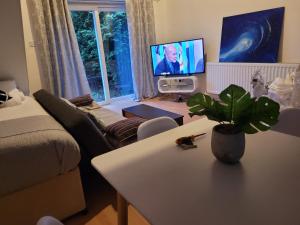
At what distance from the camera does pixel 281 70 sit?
315cm

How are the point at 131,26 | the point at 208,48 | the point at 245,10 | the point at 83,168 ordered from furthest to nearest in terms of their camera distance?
the point at 131,26
the point at 208,48
the point at 245,10
the point at 83,168

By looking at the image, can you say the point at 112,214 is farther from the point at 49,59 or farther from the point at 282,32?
the point at 282,32

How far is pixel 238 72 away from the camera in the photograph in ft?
12.0

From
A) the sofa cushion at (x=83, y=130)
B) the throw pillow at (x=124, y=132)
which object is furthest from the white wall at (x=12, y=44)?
the throw pillow at (x=124, y=132)

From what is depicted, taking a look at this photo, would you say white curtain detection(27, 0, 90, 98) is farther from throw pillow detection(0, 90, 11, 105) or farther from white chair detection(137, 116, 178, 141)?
white chair detection(137, 116, 178, 141)

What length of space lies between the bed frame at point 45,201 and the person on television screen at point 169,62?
A: 10.6 feet

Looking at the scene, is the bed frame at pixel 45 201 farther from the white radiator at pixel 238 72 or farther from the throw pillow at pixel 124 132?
the white radiator at pixel 238 72

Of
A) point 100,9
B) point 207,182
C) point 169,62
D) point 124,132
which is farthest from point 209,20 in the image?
point 207,182

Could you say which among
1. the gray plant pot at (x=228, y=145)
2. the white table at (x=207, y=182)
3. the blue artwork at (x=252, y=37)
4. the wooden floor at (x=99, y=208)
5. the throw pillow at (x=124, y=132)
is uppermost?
the blue artwork at (x=252, y=37)

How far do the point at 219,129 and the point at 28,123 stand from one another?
1.32m

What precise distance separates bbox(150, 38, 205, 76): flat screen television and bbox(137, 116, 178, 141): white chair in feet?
9.57

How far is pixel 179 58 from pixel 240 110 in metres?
3.59

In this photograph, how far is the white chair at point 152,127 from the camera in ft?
4.61

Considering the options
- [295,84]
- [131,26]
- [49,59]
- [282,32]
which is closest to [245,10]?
[282,32]
